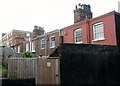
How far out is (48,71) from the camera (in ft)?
43.8

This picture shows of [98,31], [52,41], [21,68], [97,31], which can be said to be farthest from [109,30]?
[52,41]

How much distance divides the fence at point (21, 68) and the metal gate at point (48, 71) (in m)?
0.56

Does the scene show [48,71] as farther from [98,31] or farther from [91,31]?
[91,31]

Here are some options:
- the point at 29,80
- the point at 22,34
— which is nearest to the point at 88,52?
the point at 29,80

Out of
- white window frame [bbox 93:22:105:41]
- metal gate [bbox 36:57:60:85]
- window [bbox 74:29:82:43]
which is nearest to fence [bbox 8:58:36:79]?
metal gate [bbox 36:57:60:85]

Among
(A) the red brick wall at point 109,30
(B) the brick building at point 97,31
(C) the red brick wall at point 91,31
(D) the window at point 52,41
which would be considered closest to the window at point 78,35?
(B) the brick building at point 97,31

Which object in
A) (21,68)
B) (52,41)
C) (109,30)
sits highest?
(109,30)

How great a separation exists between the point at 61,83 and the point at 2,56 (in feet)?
27.0

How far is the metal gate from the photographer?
13.2 meters

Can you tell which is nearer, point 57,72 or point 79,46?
point 57,72

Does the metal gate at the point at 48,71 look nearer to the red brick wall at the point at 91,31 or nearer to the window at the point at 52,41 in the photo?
the red brick wall at the point at 91,31

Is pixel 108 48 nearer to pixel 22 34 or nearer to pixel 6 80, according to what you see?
pixel 6 80

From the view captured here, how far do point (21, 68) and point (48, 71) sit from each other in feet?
6.44

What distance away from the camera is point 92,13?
25109 millimetres
